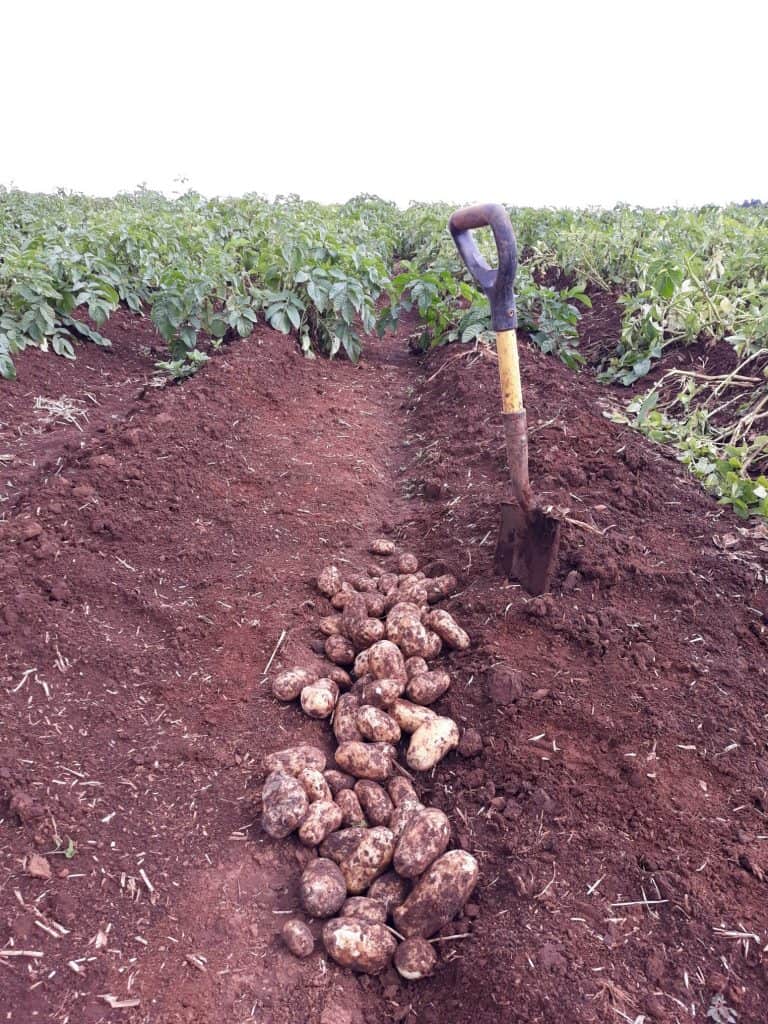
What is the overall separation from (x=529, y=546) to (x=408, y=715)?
902 millimetres

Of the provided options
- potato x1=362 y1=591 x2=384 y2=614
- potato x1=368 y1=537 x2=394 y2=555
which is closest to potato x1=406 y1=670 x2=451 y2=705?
potato x1=362 y1=591 x2=384 y2=614

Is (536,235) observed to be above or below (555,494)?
above

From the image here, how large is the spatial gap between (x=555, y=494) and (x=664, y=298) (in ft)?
10.5

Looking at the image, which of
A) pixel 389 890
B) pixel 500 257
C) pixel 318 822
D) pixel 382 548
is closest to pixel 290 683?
pixel 318 822

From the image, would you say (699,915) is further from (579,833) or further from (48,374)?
(48,374)

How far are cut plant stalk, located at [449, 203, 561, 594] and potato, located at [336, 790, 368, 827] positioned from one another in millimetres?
1151

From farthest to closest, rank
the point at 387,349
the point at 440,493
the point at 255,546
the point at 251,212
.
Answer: the point at 251,212 → the point at 387,349 → the point at 440,493 → the point at 255,546

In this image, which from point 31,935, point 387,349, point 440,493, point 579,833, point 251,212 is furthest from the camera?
A: point 251,212

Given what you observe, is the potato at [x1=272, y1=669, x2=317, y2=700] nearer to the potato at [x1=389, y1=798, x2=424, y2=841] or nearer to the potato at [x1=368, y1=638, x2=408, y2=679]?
the potato at [x1=368, y1=638, x2=408, y2=679]

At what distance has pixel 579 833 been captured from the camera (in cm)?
212

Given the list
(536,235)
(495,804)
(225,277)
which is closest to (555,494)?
(495,804)

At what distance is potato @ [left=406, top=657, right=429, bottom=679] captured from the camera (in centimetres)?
277

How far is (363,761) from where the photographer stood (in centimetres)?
241

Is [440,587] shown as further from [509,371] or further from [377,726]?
[509,371]
